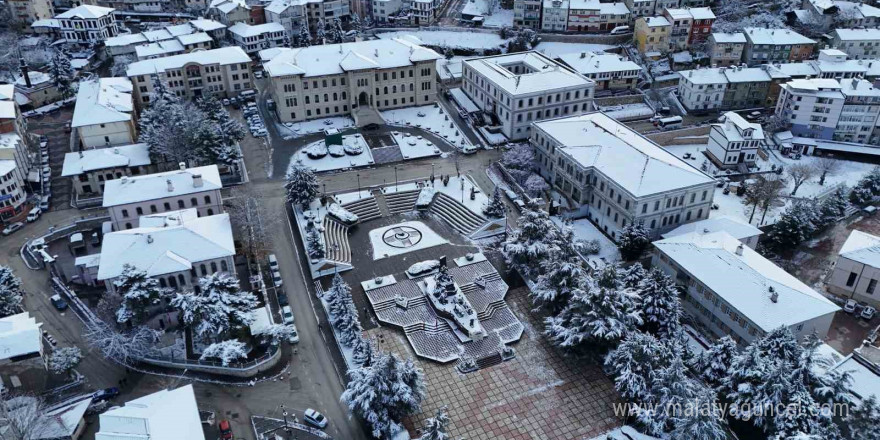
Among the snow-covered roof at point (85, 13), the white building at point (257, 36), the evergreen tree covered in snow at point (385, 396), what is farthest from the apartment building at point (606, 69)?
the snow-covered roof at point (85, 13)

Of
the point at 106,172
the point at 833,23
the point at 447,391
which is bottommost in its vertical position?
the point at 447,391

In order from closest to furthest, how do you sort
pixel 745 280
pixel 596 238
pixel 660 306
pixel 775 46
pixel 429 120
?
pixel 660 306, pixel 745 280, pixel 596 238, pixel 429 120, pixel 775 46

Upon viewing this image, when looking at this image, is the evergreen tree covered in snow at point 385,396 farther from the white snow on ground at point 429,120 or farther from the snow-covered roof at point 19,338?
the white snow on ground at point 429,120

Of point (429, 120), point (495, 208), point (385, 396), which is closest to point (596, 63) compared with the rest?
point (429, 120)

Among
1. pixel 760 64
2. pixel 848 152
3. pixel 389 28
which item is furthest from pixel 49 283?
pixel 760 64

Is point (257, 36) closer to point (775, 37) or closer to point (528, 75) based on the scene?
point (528, 75)

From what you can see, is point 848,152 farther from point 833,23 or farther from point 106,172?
point 106,172

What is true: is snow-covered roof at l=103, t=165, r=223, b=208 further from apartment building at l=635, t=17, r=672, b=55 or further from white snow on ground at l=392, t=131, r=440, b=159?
apartment building at l=635, t=17, r=672, b=55
